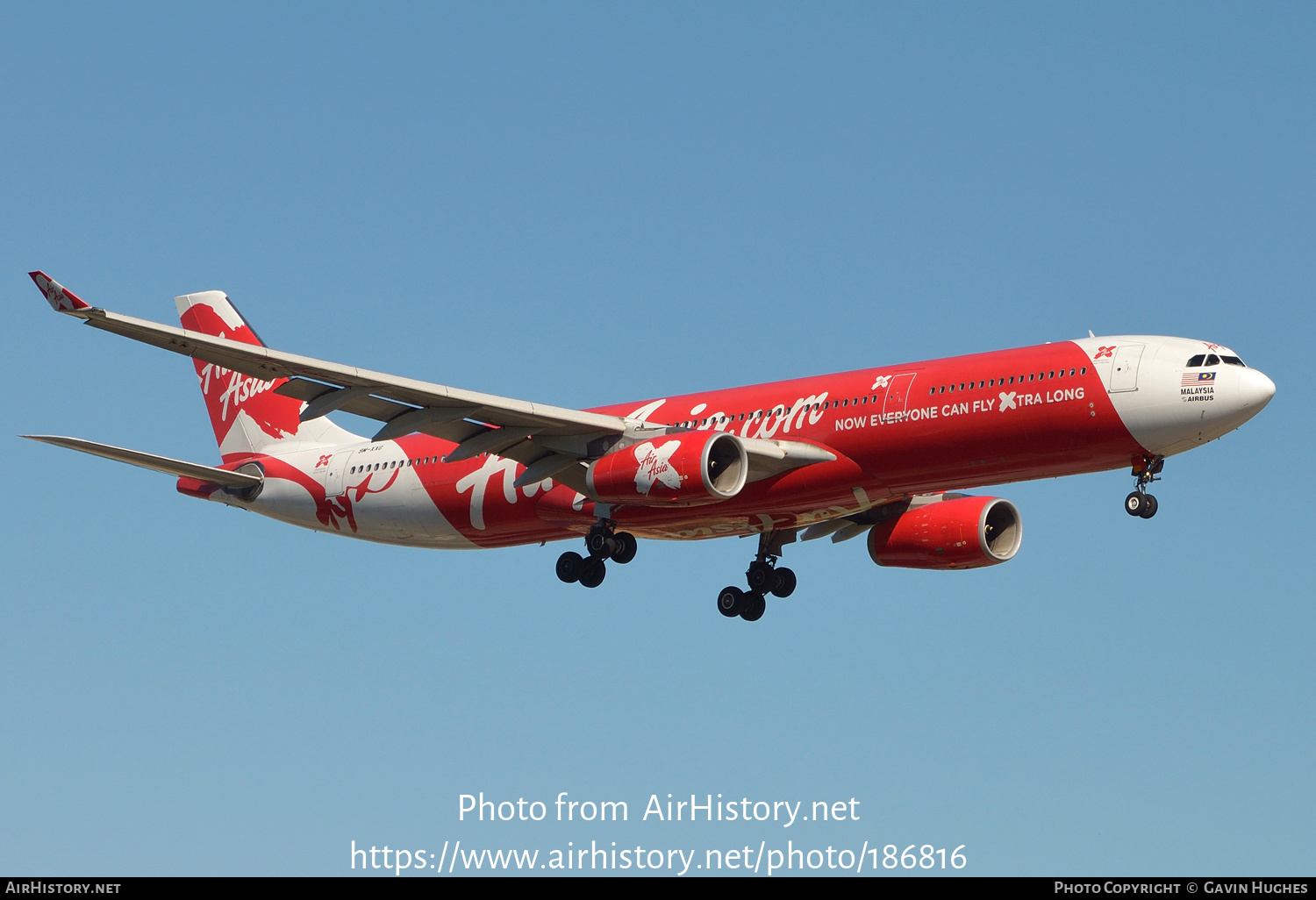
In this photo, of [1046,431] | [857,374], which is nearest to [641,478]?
[857,374]

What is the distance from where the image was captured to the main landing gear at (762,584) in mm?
42094

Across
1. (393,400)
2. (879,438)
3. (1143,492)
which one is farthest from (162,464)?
(1143,492)

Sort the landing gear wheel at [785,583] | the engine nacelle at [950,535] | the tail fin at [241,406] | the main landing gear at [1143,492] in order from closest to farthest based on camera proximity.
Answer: the main landing gear at [1143,492] → the engine nacelle at [950,535] → the landing gear wheel at [785,583] → the tail fin at [241,406]

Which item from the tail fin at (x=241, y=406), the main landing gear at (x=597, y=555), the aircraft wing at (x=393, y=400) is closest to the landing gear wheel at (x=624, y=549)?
the main landing gear at (x=597, y=555)

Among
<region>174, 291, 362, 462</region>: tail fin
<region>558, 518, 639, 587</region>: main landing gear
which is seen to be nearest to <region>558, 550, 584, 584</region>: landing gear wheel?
<region>558, 518, 639, 587</region>: main landing gear

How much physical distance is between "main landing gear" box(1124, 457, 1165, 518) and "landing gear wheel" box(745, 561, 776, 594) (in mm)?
11022

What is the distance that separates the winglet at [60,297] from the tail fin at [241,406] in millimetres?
15533

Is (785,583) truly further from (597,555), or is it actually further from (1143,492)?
(1143,492)

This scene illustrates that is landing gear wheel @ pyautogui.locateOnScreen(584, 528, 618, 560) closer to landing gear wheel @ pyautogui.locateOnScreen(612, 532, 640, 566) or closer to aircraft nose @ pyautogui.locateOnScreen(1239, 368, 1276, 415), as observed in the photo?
landing gear wheel @ pyautogui.locateOnScreen(612, 532, 640, 566)

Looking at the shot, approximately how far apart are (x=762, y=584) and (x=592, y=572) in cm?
511

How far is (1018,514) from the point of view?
41.0 meters

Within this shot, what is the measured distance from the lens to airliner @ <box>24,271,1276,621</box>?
33156mm

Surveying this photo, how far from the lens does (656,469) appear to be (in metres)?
35.7

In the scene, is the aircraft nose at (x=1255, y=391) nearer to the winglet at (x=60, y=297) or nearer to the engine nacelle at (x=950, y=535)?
the engine nacelle at (x=950, y=535)
